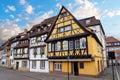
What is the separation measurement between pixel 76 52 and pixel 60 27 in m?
5.95

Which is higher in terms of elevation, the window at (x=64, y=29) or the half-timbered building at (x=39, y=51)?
the window at (x=64, y=29)

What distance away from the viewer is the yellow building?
18.7 meters

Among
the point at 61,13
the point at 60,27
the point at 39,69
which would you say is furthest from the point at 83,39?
the point at 39,69

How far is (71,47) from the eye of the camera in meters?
20.8

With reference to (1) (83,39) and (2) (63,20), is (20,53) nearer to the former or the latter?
(2) (63,20)

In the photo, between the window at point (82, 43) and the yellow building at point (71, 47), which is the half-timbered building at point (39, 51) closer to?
the yellow building at point (71, 47)

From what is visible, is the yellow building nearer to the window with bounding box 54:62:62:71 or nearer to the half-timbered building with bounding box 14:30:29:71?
the window with bounding box 54:62:62:71

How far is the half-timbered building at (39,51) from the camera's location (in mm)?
26562

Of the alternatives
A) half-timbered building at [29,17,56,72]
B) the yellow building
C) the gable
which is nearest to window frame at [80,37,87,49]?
the yellow building

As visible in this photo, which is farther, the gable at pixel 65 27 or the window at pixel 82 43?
the gable at pixel 65 27

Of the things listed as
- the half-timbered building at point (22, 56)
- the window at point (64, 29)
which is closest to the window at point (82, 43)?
the window at point (64, 29)

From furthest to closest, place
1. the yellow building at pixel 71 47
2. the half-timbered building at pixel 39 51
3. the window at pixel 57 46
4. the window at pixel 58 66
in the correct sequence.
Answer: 1. the half-timbered building at pixel 39 51
2. the window at pixel 58 66
3. the window at pixel 57 46
4. the yellow building at pixel 71 47

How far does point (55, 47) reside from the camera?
76.5 ft

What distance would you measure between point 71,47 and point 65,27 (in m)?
3.94
